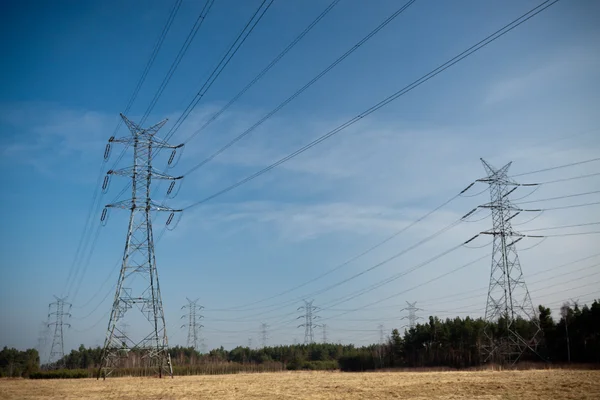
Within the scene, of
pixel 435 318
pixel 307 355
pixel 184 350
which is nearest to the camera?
pixel 435 318

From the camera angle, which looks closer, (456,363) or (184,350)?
(456,363)

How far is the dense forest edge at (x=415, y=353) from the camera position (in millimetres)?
61531

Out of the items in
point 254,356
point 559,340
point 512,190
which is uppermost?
point 512,190

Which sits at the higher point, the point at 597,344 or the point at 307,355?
the point at 597,344

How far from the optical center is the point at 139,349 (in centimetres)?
4453

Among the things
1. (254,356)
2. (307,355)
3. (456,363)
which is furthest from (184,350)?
(456,363)

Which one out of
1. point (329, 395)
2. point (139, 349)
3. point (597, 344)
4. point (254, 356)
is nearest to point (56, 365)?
point (139, 349)

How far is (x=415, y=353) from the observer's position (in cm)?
10081

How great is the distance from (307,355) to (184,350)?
4598 cm

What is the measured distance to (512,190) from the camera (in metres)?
57.1

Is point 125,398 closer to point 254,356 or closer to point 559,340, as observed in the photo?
point 559,340

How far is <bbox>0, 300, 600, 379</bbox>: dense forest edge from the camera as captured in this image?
202ft

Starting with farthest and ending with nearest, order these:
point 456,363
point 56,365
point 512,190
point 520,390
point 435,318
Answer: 1. point 435,318
2. point 56,365
3. point 456,363
4. point 512,190
5. point 520,390

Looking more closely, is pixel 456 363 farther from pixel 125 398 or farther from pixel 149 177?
pixel 125 398
